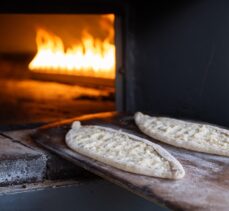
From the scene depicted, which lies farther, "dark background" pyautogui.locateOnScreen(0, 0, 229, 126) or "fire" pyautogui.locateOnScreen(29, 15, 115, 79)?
"fire" pyautogui.locateOnScreen(29, 15, 115, 79)

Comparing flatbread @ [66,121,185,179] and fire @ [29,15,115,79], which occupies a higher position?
fire @ [29,15,115,79]

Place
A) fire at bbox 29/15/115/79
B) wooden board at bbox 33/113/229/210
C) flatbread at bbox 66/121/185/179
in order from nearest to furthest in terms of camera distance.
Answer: wooden board at bbox 33/113/229/210, flatbread at bbox 66/121/185/179, fire at bbox 29/15/115/79

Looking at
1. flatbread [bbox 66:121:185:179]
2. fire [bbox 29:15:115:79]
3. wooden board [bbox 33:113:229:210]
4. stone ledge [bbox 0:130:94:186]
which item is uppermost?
fire [bbox 29:15:115:79]

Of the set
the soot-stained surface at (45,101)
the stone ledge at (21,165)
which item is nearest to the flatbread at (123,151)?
the stone ledge at (21,165)

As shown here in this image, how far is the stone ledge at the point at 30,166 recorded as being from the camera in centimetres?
185

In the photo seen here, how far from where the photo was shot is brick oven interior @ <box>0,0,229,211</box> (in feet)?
6.15

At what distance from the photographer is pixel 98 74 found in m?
3.58

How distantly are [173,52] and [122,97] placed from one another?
1.48ft

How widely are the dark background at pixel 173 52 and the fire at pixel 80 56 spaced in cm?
64

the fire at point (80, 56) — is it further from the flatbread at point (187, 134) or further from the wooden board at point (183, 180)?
the wooden board at point (183, 180)

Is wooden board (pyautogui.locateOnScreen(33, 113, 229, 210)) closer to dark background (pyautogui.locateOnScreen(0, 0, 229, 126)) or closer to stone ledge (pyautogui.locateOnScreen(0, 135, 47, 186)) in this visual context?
stone ledge (pyautogui.locateOnScreen(0, 135, 47, 186))

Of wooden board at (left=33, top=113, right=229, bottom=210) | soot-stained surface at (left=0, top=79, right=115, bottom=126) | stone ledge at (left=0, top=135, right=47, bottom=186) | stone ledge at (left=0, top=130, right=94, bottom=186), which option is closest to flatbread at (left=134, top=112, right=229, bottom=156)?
wooden board at (left=33, top=113, right=229, bottom=210)

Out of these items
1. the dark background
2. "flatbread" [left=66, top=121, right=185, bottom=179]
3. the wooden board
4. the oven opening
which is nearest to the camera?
the wooden board

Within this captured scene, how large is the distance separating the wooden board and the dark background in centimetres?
58
